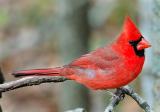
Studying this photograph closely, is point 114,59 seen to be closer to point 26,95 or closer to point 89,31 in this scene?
point 89,31

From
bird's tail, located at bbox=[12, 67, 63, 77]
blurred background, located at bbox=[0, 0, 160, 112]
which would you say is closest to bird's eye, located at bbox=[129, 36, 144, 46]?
bird's tail, located at bbox=[12, 67, 63, 77]

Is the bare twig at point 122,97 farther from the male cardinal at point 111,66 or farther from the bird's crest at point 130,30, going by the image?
the bird's crest at point 130,30

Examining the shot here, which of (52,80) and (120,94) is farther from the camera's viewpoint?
(120,94)

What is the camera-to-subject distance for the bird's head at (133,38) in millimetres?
4017

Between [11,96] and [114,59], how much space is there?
4.73m

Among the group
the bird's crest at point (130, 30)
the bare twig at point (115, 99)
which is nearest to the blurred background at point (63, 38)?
the bird's crest at point (130, 30)

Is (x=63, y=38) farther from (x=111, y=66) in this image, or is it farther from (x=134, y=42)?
(x=134, y=42)

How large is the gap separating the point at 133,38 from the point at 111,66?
281mm

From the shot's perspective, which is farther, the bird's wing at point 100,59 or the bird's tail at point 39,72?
the bird's wing at point 100,59

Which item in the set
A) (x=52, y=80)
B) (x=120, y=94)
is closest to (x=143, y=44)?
(x=120, y=94)

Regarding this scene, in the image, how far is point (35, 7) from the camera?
768 centimetres

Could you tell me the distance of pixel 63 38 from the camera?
265 inches

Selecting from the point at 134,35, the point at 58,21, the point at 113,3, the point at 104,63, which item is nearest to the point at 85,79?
the point at 104,63

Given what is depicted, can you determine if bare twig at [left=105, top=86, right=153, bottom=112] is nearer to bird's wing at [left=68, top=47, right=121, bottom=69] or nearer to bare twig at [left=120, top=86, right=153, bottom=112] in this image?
bare twig at [left=120, top=86, right=153, bottom=112]
